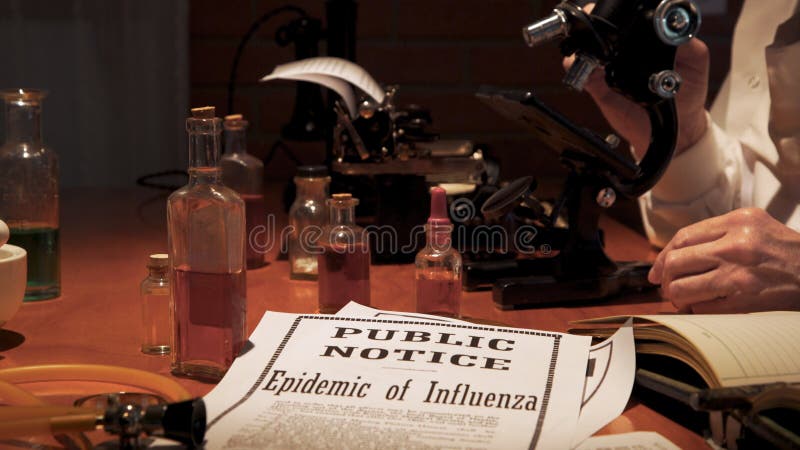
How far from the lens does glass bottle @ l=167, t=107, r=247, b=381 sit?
0.99 meters

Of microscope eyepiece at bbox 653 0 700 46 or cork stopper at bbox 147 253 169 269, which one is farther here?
microscope eyepiece at bbox 653 0 700 46

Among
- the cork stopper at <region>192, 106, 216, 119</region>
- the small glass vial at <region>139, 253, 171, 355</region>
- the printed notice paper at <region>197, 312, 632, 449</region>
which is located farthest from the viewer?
the small glass vial at <region>139, 253, 171, 355</region>

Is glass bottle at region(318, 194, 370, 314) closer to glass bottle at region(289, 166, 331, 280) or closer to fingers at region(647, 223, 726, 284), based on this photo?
glass bottle at region(289, 166, 331, 280)

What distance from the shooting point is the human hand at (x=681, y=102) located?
1.51m

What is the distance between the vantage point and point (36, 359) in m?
1.05

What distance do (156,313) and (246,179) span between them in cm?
49

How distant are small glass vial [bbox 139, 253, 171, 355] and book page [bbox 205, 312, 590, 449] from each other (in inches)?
4.4

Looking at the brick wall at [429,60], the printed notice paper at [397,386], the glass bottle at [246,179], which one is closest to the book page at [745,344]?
the printed notice paper at [397,386]

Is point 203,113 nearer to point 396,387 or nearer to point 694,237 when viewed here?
point 396,387

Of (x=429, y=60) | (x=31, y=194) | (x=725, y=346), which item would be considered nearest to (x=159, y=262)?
(x=31, y=194)

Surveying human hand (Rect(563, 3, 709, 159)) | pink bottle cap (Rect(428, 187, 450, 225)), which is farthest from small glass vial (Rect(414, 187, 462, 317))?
human hand (Rect(563, 3, 709, 159))

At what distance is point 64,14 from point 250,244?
3.65 feet

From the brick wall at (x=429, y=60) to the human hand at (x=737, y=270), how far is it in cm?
118

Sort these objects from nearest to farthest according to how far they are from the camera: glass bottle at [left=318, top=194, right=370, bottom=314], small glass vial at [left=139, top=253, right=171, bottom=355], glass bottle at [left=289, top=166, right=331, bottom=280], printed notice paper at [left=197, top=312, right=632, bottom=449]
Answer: printed notice paper at [left=197, top=312, right=632, bottom=449] → small glass vial at [left=139, top=253, right=171, bottom=355] → glass bottle at [left=318, top=194, right=370, bottom=314] → glass bottle at [left=289, top=166, right=331, bottom=280]
